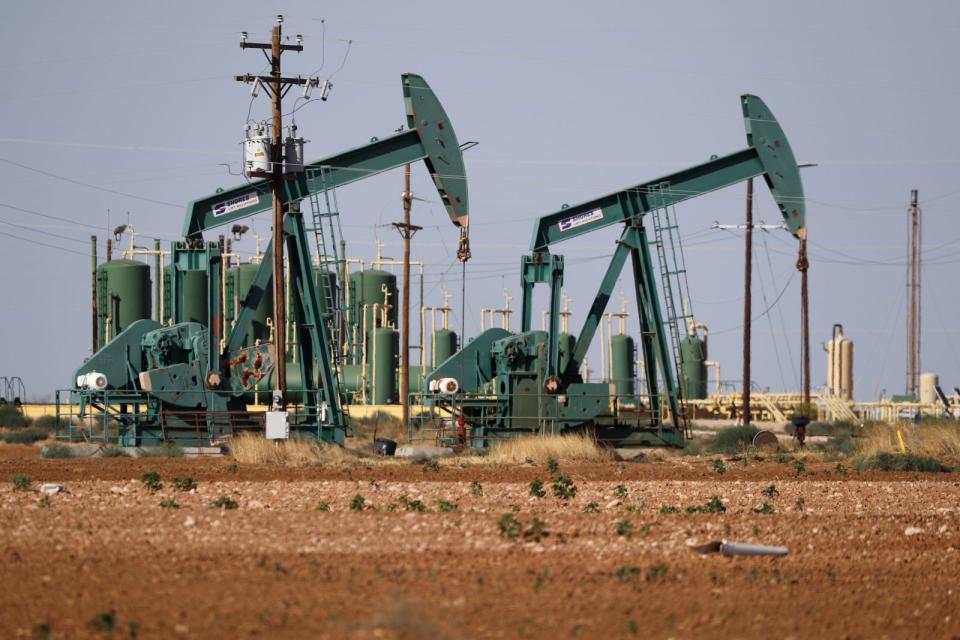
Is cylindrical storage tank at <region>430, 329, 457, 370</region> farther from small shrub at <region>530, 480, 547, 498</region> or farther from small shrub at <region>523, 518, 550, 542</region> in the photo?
small shrub at <region>523, 518, 550, 542</region>

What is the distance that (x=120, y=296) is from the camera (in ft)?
136

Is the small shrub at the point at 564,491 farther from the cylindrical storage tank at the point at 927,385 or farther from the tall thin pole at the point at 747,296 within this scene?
the cylindrical storage tank at the point at 927,385

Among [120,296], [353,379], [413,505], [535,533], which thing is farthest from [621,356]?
[535,533]

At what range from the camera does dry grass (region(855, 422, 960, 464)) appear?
25.9m

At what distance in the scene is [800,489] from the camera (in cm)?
1845

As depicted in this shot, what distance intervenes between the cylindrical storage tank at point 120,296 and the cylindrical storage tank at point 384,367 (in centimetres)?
854

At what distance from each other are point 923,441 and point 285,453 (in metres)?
11.6

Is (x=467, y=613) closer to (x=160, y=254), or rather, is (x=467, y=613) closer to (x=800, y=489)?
(x=800, y=489)

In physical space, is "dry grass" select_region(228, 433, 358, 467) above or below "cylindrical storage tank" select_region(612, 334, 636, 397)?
below

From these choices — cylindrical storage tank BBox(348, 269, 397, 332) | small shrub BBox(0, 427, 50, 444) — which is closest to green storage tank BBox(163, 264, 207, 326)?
cylindrical storage tank BBox(348, 269, 397, 332)

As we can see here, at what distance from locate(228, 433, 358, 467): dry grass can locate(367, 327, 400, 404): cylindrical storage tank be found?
76.7 feet

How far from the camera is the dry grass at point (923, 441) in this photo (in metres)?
25.9

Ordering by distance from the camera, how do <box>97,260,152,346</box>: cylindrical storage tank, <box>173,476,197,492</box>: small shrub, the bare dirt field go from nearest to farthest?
the bare dirt field → <box>173,476,197,492</box>: small shrub → <box>97,260,152,346</box>: cylindrical storage tank

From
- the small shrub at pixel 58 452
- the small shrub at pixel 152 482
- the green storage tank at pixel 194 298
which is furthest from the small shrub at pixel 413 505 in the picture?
the green storage tank at pixel 194 298
